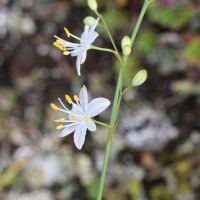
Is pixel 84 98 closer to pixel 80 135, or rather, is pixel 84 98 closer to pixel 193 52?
pixel 80 135

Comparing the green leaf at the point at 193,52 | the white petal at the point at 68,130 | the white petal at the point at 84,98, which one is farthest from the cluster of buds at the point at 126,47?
the green leaf at the point at 193,52

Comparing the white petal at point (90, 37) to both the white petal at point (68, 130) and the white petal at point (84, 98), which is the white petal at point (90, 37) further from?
the white petal at point (68, 130)

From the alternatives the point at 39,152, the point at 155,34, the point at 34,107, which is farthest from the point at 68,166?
the point at 155,34

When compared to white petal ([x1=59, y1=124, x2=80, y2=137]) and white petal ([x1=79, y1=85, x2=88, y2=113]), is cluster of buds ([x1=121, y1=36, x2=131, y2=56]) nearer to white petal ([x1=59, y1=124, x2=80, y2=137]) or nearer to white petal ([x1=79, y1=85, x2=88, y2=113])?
white petal ([x1=79, y1=85, x2=88, y2=113])

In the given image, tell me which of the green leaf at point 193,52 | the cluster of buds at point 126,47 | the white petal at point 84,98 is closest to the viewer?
the cluster of buds at point 126,47

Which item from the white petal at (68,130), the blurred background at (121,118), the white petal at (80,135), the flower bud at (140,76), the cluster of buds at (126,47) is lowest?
the blurred background at (121,118)

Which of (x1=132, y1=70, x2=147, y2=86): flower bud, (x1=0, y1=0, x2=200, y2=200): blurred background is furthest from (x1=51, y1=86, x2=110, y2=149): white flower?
(x1=0, y1=0, x2=200, y2=200): blurred background
